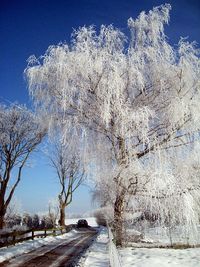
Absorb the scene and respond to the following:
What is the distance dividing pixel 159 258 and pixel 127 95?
6.56 meters

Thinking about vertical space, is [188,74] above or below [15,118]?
below

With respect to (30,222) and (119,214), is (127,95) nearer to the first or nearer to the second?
(119,214)

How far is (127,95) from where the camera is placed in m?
13.5

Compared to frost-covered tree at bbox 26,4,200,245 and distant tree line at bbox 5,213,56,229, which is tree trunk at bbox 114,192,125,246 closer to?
frost-covered tree at bbox 26,4,200,245

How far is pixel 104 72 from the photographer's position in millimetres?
12758

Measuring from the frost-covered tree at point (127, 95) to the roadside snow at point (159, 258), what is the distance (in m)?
1.08

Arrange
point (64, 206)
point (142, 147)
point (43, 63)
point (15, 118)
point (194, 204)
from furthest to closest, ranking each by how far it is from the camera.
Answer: point (64, 206), point (15, 118), point (43, 63), point (142, 147), point (194, 204)

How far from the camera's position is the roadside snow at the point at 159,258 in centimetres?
1193

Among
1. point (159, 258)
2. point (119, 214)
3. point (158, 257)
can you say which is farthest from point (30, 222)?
point (159, 258)

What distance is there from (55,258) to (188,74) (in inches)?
355

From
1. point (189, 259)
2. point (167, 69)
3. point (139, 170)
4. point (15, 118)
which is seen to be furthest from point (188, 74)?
point (15, 118)

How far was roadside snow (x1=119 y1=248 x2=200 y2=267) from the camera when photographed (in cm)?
1193

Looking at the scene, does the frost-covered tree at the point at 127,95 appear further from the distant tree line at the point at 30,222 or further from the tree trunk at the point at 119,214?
the distant tree line at the point at 30,222

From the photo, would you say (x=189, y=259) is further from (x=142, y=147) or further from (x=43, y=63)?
(x=43, y=63)
